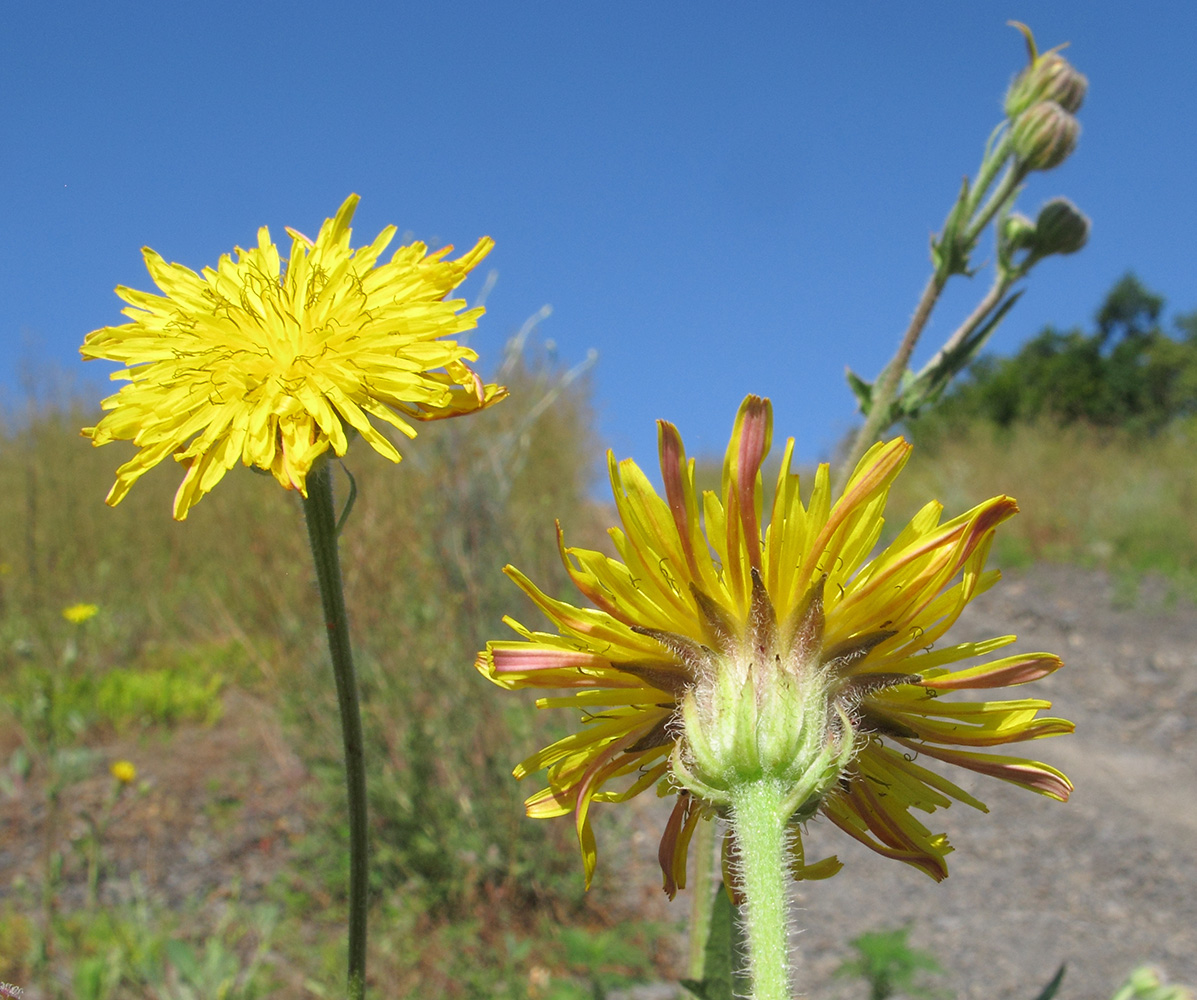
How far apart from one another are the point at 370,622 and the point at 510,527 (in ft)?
3.49

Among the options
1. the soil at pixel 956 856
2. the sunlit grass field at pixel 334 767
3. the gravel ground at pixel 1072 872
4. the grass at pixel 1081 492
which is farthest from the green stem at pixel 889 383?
the grass at pixel 1081 492

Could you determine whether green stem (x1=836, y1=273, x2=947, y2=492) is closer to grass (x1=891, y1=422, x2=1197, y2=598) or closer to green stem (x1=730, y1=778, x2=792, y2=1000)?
green stem (x1=730, y1=778, x2=792, y2=1000)

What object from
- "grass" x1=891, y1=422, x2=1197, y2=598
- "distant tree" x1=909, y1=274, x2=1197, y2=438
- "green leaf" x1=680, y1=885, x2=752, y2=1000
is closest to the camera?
"green leaf" x1=680, y1=885, x2=752, y2=1000

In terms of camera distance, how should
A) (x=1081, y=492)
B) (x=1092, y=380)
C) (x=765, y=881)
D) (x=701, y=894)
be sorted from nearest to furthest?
(x=765, y=881), (x=701, y=894), (x=1081, y=492), (x=1092, y=380)

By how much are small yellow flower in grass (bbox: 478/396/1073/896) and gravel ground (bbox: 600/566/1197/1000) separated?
2.55 metres

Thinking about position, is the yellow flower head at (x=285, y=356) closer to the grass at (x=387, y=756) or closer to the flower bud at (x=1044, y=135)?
the flower bud at (x=1044, y=135)

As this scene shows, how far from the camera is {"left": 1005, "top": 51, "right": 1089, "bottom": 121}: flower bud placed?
2.03 metres

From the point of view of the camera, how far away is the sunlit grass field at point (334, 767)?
3432mm

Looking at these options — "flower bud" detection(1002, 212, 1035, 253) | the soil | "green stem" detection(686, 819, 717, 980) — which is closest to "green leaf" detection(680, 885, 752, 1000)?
"green stem" detection(686, 819, 717, 980)

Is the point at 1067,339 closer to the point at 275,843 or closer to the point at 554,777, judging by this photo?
the point at 275,843

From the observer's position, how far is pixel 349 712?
3.08ft

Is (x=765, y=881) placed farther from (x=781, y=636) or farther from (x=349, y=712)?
(x=349, y=712)

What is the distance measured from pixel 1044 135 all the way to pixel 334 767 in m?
4.06

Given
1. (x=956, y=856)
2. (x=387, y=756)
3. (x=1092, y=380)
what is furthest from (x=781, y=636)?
(x=1092, y=380)
